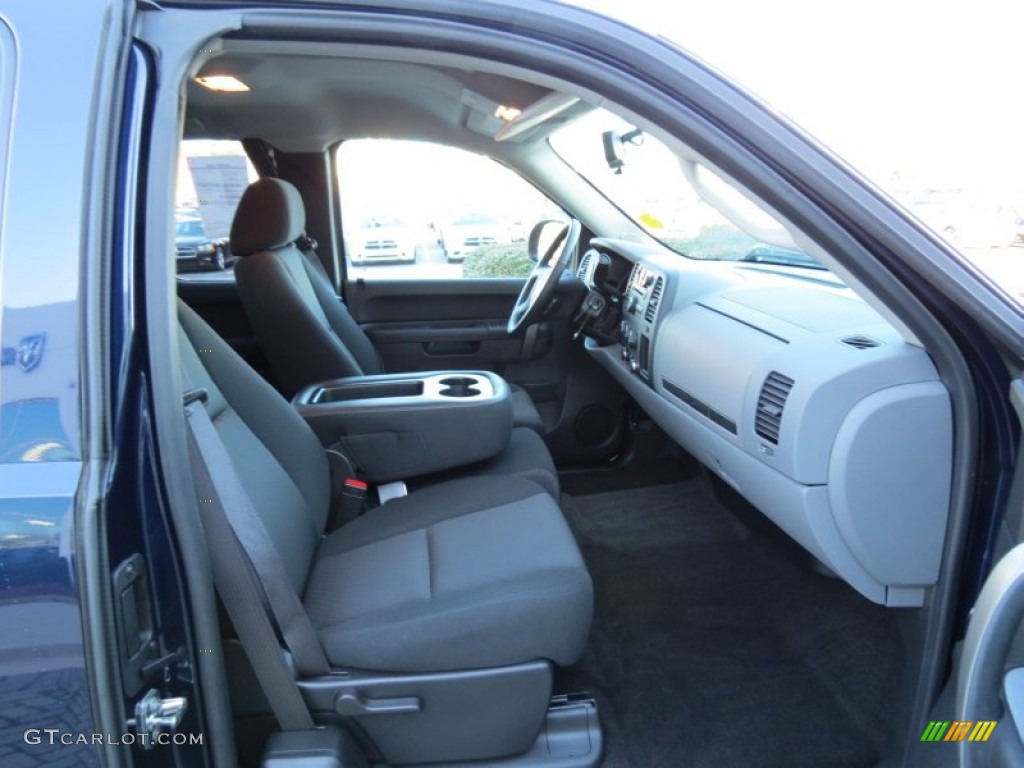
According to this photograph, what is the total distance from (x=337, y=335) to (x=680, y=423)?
1446mm

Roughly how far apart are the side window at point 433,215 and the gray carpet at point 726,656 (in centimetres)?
146

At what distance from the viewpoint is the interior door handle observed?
1250mm

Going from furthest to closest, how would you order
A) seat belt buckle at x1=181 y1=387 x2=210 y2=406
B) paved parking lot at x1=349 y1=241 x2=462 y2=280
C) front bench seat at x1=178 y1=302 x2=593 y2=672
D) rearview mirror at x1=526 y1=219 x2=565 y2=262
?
paved parking lot at x1=349 y1=241 x2=462 y2=280 → rearview mirror at x1=526 y1=219 x2=565 y2=262 → front bench seat at x1=178 y1=302 x2=593 y2=672 → seat belt buckle at x1=181 y1=387 x2=210 y2=406

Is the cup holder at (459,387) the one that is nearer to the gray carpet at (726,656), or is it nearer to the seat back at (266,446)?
the seat back at (266,446)

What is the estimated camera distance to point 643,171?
2678 mm

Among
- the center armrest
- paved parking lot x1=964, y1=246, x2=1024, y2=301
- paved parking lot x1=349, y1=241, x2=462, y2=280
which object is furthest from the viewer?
paved parking lot x1=349, y1=241, x2=462, y2=280

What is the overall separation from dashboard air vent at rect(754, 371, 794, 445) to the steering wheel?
121 centimetres

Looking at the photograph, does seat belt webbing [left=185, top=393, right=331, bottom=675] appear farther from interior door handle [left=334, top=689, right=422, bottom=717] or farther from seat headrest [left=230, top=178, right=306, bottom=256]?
seat headrest [left=230, top=178, right=306, bottom=256]

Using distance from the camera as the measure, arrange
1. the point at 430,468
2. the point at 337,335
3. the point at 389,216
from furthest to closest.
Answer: the point at 389,216
the point at 337,335
the point at 430,468

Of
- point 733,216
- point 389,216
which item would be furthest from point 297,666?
point 389,216

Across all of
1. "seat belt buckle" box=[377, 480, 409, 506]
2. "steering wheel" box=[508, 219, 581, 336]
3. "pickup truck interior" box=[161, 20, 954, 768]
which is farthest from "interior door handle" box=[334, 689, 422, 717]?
"steering wheel" box=[508, 219, 581, 336]

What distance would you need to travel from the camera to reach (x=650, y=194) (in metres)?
2.84

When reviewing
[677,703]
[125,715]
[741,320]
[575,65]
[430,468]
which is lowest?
[677,703]

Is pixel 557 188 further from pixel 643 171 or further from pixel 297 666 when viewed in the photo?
pixel 297 666
